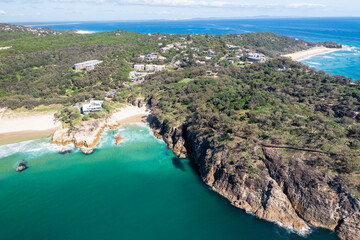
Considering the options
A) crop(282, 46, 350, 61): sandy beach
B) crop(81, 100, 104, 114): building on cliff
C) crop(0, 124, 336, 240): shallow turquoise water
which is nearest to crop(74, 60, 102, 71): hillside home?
crop(81, 100, 104, 114): building on cliff

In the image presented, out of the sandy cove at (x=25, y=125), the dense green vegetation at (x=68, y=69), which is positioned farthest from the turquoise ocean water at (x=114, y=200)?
the dense green vegetation at (x=68, y=69)

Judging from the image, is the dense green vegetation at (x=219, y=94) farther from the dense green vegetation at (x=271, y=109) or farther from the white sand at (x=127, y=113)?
the white sand at (x=127, y=113)

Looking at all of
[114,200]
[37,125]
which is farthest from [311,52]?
[37,125]

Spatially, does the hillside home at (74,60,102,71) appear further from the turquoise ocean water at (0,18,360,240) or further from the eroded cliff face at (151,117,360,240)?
the eroded cliff face at (151,117,360,240)

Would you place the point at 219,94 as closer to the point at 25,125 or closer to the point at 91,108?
the point at 91,108

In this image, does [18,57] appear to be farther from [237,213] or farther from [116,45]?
[237,213]
